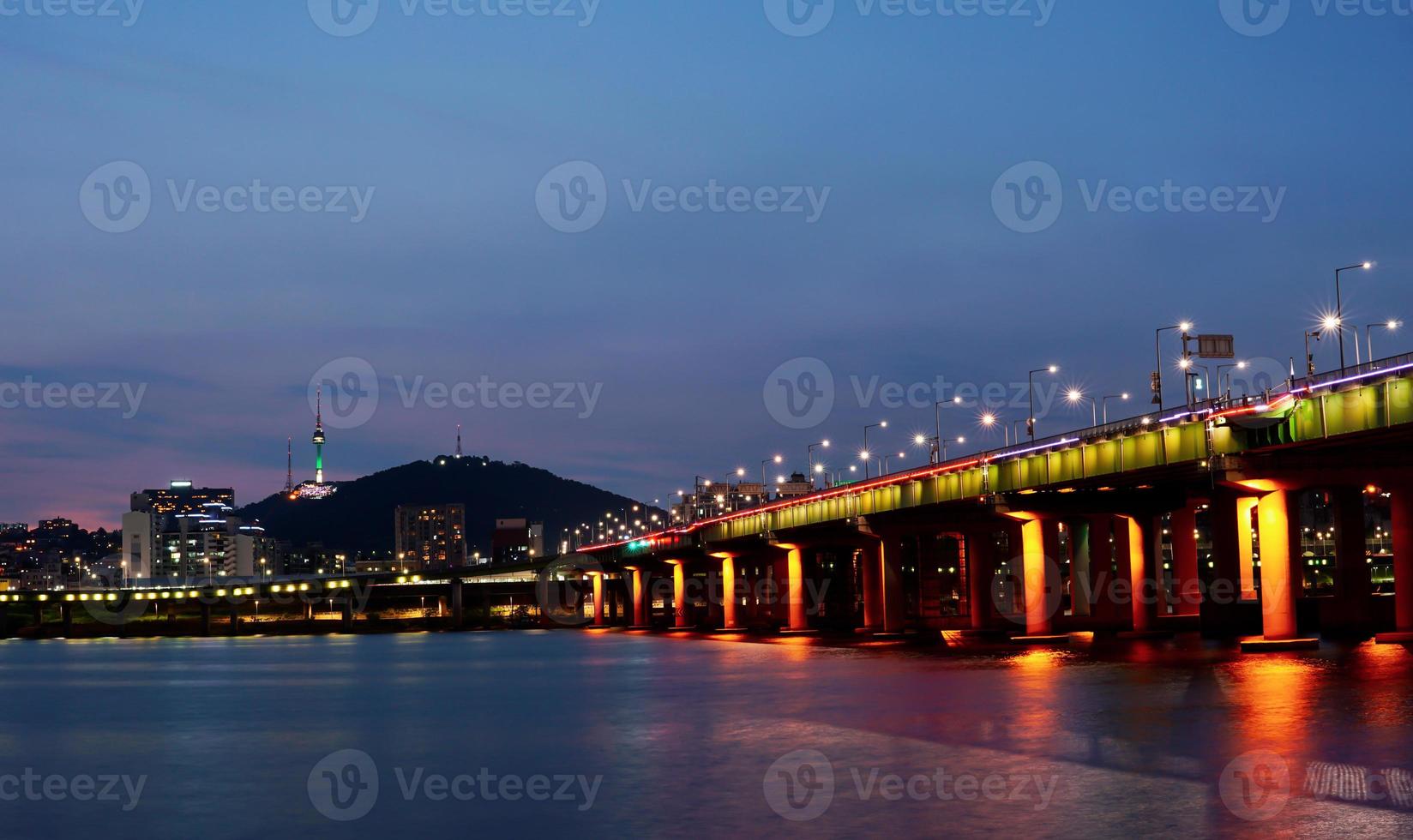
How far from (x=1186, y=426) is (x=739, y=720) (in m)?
41.9

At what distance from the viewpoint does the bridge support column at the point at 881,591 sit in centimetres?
13800

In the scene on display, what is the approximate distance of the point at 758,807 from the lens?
30.2 metres

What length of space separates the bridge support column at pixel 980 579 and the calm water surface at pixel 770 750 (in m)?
44.3

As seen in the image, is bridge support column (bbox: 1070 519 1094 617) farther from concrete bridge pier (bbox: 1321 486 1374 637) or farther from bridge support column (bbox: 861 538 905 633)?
concrete bridge pier (bbox: 1321 486 1374 637)

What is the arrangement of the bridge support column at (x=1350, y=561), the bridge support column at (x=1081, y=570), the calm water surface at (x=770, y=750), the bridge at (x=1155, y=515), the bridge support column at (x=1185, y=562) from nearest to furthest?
the calm water surface at (x=770, y=750)
the bridge at (x=1155, y=515)
the bridge support column at (x=1350, y=561)
the bridge support column at (x=1185, y=562)
the bridge support column at (x=1081, y=570)

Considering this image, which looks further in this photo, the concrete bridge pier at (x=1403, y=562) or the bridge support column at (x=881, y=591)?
the bridge support column at (x=881, y=591)

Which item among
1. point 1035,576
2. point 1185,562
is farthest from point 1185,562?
point 1035,576

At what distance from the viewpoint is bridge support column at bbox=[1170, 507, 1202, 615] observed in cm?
12900

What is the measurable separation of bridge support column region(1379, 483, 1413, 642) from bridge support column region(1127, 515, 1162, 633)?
24941 mm

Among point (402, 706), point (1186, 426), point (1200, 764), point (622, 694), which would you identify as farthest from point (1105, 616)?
point (1200, 764)

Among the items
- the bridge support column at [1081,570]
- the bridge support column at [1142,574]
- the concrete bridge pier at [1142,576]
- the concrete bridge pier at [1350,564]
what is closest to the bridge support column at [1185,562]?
the bridge support column at [1081,570]

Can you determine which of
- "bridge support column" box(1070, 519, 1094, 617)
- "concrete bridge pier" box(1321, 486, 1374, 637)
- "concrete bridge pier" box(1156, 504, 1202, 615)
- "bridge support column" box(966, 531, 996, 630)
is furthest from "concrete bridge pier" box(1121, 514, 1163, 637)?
"bridge support column" box(1070, 519, 1094, 617)

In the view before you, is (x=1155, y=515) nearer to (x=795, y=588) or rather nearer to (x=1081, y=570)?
(x=1081, y=570)

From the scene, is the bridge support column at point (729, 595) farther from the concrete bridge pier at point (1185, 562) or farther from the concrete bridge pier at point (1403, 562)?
the concrete bridge pier at point (1403, 562)
